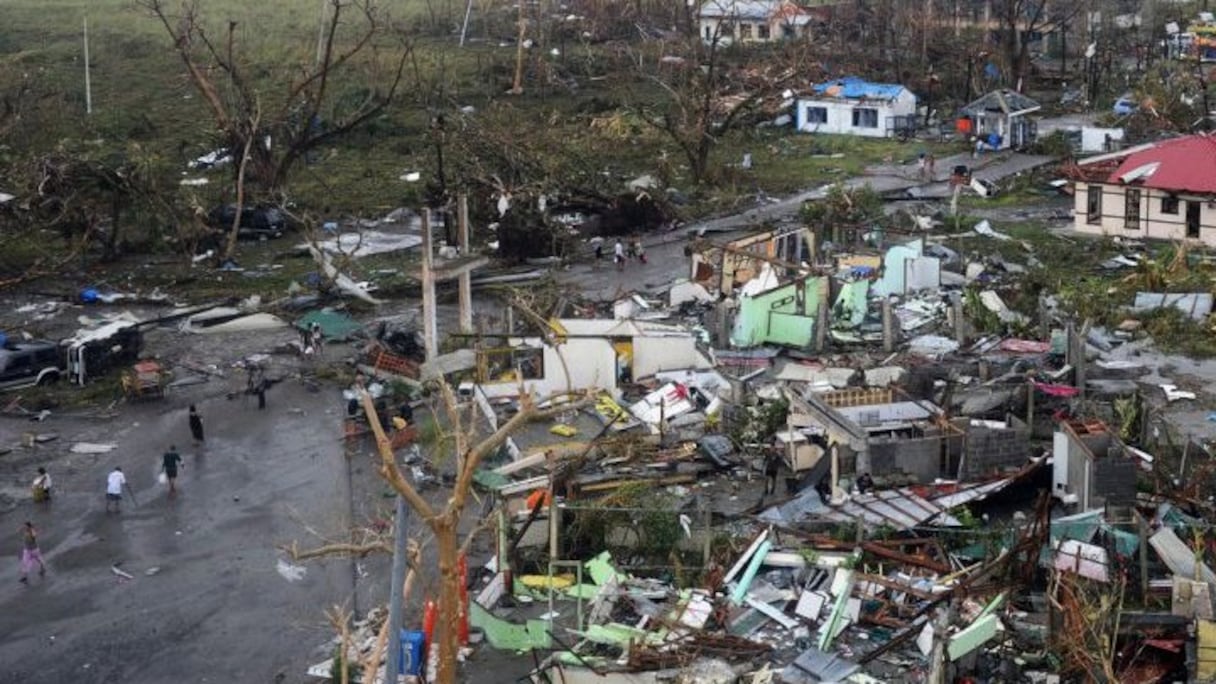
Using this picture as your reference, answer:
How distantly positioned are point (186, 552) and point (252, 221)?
15.5 metres

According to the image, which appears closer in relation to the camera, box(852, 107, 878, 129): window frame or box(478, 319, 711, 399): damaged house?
box(478, 319, 711, 399): damaged house

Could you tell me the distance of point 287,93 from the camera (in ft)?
143

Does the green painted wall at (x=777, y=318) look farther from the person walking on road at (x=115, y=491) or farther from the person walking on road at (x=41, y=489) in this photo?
the person walking on road at (x=41, y=489)

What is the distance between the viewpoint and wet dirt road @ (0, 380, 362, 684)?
13539mm

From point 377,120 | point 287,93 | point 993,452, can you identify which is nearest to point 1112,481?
point 993,452

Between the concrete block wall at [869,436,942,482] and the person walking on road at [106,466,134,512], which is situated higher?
the concrete block wall at [869,436,942,482]

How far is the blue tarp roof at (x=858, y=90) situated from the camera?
39812 mm

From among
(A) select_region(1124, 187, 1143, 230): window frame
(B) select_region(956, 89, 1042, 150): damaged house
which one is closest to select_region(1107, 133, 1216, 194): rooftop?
(A) select_region(1124, 187, 1143, 230): window frame

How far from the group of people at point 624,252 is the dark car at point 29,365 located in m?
9.40

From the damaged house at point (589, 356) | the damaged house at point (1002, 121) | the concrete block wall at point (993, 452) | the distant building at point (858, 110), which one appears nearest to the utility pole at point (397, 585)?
the concrete block wall at point (993, 452)

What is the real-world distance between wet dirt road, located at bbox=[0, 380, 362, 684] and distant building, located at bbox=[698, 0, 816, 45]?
35924 millimetres

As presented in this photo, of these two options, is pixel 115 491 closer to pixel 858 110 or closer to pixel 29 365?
pixel 29 365

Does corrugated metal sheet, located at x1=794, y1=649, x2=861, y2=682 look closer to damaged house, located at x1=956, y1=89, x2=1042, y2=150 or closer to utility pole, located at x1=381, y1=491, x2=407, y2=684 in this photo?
utility pole, located at x1=381, y1=491, x2=407, y2=684

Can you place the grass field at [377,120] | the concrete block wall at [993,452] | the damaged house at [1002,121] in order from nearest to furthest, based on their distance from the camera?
the concrete block wall at [993,452] → the grass field at [377,120] → the damaged house at [1002,121]
